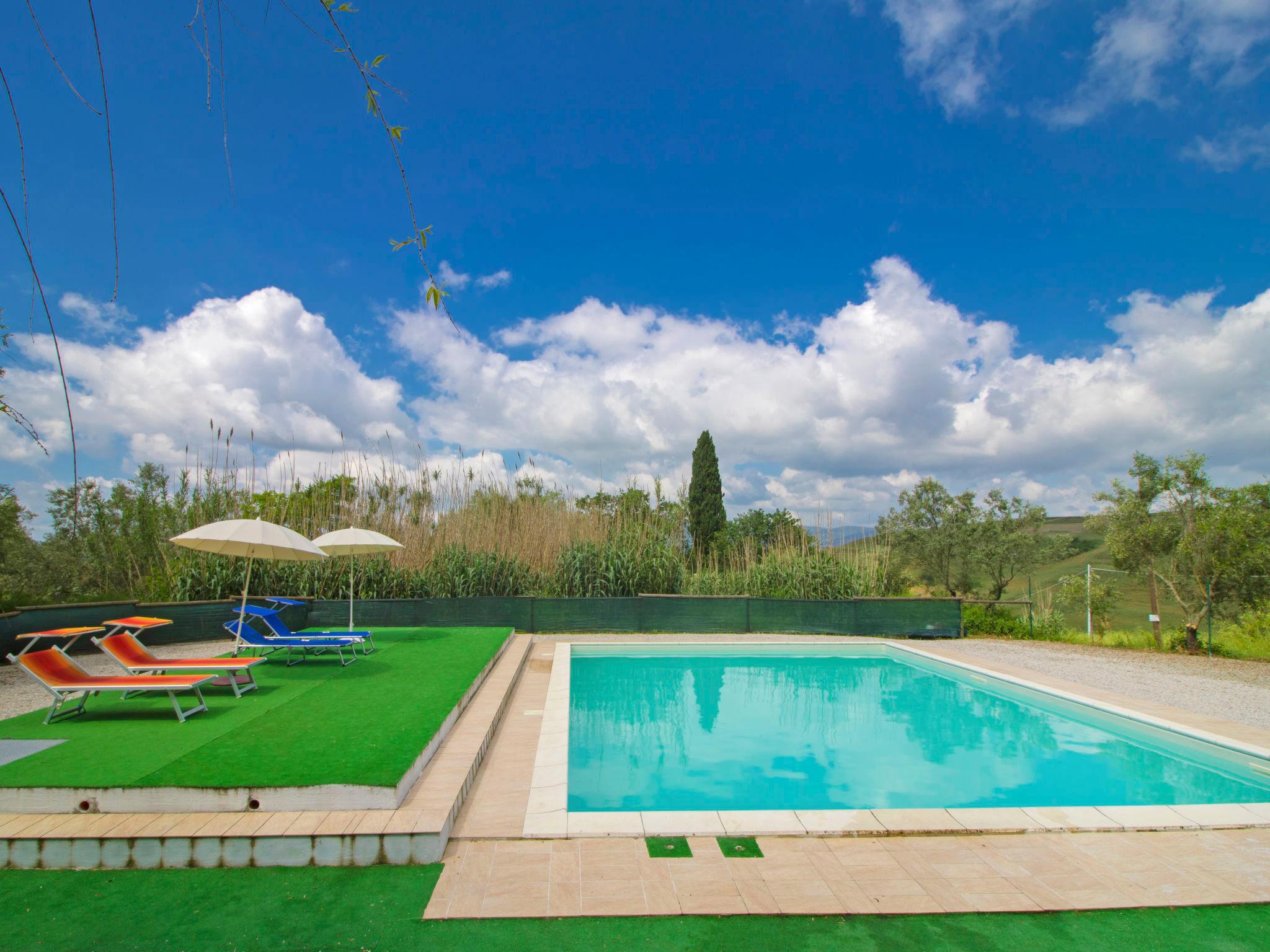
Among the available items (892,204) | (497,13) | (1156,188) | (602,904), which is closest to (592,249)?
(892,204)

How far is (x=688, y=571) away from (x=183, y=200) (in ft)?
38.3

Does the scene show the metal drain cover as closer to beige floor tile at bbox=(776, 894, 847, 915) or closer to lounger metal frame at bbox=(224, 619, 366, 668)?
lounger metal frame at bbox=(224, 619, 366, 668)

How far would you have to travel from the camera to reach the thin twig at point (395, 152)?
138 centimetres

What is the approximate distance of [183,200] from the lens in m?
2.39

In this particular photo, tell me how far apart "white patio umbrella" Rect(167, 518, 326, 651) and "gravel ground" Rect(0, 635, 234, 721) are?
5.45 ft

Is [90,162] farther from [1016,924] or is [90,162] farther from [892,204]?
[892,204]

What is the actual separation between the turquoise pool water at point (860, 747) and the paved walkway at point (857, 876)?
4.15ft

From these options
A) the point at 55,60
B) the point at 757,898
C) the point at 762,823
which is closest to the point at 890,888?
the point at 757,898

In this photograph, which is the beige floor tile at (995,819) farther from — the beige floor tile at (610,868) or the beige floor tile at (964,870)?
the beige floor tile at (610,868)

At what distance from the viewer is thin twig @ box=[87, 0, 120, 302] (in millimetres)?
1312

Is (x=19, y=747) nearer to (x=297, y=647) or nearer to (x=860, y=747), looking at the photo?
(x=297, y=647)

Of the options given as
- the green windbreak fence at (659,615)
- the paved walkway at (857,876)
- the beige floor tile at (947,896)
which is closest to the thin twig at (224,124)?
the paved walkway at (857,876)

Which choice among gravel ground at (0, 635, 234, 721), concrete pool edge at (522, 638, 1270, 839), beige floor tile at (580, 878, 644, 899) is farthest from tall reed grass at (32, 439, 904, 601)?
beige floor tile at (580, 878, 644, 899)

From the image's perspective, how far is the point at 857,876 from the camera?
3152mm
